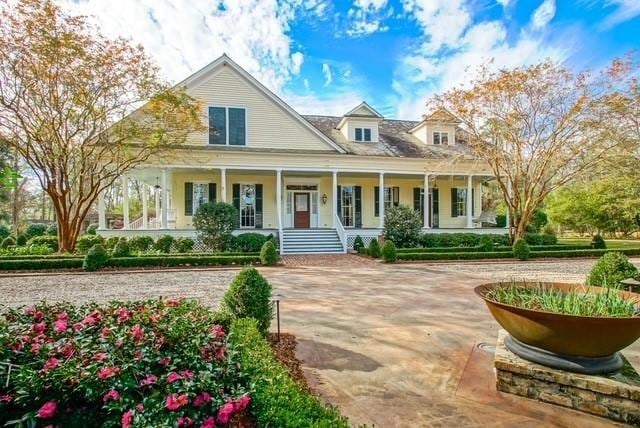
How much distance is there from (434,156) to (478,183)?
13.4 feet

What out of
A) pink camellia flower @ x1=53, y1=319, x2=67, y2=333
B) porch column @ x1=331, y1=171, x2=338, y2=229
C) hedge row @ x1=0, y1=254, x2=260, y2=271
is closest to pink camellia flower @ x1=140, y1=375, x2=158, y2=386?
pink camellia flower @ x1=53, y1=319, x2=67, y2=333

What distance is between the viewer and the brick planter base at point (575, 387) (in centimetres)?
287

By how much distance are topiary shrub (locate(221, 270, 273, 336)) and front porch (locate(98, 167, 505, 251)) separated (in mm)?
11326

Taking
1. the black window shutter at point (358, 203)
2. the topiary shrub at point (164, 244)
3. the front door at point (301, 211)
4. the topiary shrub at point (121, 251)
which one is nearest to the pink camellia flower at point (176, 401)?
the topiary shrub at point (121, 251)

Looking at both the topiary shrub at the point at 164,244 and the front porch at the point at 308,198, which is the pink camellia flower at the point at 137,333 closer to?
the topiary shrub at the point at 164,244

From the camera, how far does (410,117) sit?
2350 cm

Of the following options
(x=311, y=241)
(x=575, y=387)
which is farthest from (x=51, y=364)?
(x=311, y=241)

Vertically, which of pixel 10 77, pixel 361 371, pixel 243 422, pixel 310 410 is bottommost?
pixel 361 371

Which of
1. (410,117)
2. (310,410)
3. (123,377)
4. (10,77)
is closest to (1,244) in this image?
(10,77)

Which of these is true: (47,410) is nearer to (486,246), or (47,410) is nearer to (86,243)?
(86,243)

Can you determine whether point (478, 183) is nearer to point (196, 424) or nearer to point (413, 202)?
point (413, 202)

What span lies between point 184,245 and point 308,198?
6782 millimetres

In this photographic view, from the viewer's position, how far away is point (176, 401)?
2.16 m

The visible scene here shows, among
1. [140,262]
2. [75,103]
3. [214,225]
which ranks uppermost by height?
[75,103]
